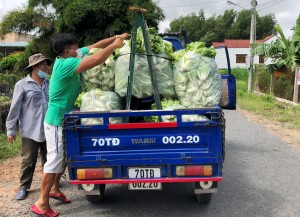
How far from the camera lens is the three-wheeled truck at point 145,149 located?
3.84 meters

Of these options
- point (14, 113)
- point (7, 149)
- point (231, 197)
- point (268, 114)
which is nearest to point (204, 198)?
point (231, 197)

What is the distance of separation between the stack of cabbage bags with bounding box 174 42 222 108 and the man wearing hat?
6.12 ft

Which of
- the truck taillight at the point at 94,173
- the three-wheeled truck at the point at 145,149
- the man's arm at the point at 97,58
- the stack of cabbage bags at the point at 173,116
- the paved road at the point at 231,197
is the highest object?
the man's arm at the point at 97,58

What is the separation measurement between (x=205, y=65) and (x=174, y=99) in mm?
574

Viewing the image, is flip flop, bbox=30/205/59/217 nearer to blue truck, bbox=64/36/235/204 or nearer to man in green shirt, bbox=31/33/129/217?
man in green shirt, bbox=31/33/129/217

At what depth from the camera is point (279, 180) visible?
560 cm

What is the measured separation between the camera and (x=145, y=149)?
12.8 ft

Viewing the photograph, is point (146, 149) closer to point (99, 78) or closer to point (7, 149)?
point (99, 78)

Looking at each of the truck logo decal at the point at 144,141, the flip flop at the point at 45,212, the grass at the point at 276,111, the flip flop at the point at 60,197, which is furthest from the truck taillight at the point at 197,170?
the grass at the point at 276,111

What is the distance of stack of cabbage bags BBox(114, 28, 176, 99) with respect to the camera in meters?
4.39

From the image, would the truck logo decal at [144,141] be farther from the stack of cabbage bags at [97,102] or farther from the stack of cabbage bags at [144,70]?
the stack of cabbage bags at [144,70]

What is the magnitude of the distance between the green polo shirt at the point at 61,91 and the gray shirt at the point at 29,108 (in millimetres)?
688

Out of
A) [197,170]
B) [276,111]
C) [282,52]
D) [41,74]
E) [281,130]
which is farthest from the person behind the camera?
[282,52]

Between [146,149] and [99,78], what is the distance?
1.24 metres
